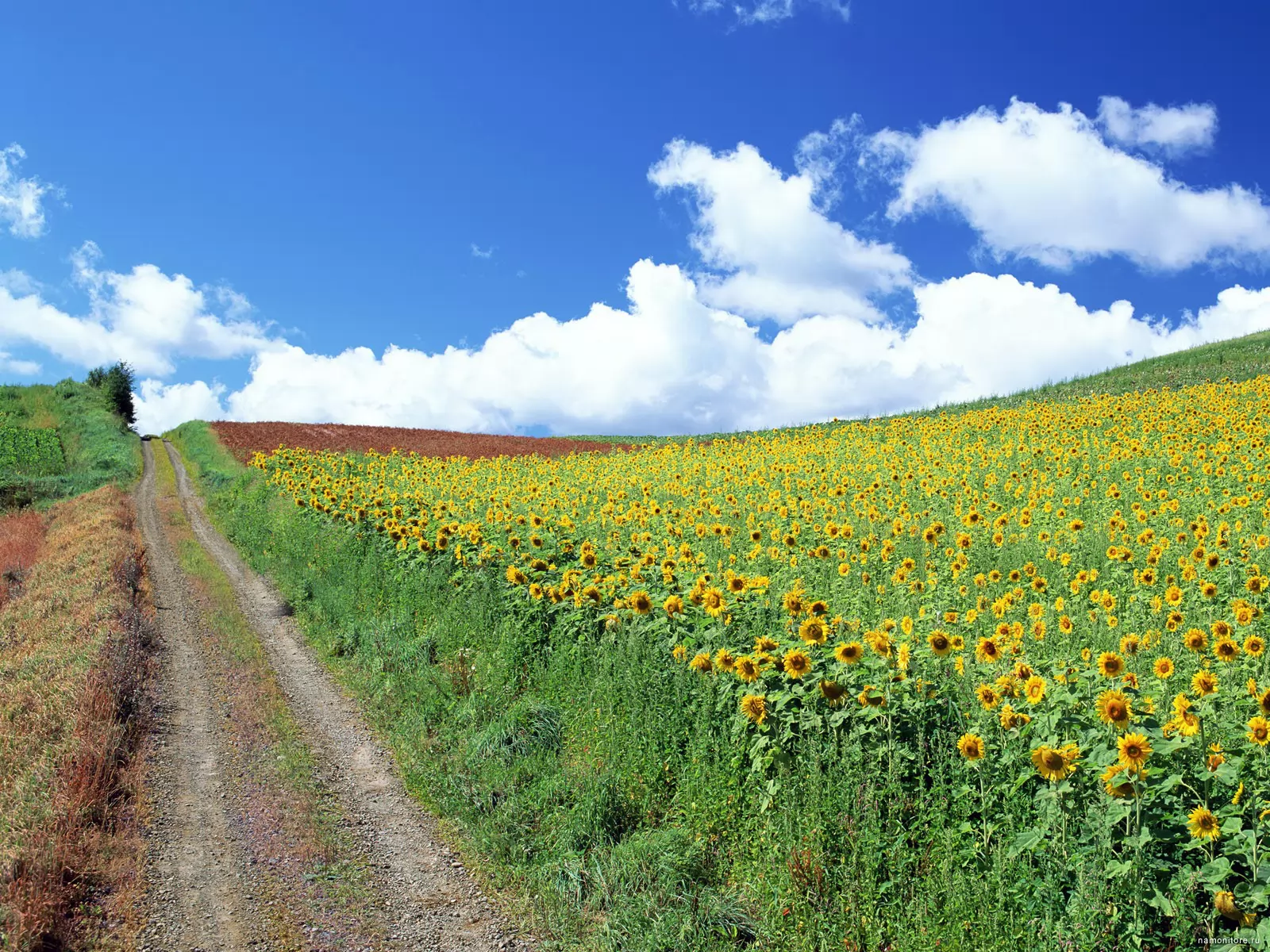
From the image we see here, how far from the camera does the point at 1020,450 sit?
54.5 ft

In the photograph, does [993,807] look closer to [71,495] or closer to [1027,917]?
[1027,917]

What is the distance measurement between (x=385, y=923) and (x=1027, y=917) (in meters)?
4.22

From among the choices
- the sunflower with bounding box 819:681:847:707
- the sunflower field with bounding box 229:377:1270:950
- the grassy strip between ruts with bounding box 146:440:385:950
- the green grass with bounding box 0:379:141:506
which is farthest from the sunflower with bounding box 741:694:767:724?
the green grass with bounding box 0:379:141:506

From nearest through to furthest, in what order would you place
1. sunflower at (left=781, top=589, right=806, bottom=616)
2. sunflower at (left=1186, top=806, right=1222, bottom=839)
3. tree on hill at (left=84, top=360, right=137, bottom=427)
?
1. sunflower at (left=1186, top=806, right=1222, bottom=839)
2. sunflower at (left=781, top=589, right=806, bottom=616)
3. tree on hill at (left=84, top=360, right=137, bottom=427)

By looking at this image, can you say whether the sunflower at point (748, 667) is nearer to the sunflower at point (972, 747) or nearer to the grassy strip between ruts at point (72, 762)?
the sunflower at point (972, 747)

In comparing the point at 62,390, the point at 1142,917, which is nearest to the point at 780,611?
the point at 1142,917

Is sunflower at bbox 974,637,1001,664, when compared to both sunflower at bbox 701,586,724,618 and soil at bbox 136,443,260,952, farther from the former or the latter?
soil at bbox 136,443,260,952

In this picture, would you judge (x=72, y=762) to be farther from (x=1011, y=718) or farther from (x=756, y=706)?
(x=1011, y=718)

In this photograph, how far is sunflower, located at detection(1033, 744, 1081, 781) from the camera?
411 cm

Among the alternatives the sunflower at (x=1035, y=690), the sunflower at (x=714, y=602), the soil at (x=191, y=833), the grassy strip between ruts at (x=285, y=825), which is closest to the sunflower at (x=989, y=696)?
the sunflower at (x=1035, y=690)

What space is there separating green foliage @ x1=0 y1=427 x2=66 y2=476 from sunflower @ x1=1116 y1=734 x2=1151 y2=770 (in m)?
43.5

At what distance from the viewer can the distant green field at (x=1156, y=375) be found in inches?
1162

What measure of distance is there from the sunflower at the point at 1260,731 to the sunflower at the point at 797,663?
7.77ft

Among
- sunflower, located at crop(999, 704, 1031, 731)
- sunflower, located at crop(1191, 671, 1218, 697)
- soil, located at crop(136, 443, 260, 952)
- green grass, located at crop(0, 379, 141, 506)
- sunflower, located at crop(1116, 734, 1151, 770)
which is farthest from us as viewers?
green grass, located at crop(0, 379, 141, 506)
